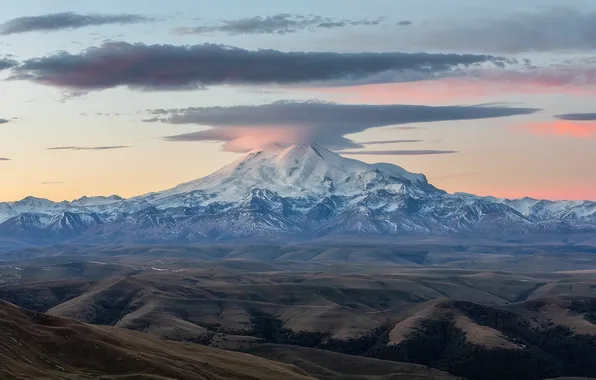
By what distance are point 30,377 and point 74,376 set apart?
15.6 meters

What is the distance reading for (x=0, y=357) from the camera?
7648 inches

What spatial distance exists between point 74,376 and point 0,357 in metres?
16.0

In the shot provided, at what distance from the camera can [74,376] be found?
655ft

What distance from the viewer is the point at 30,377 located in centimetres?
18538

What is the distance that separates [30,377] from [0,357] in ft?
41.9

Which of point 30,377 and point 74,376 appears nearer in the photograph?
point 30,377
